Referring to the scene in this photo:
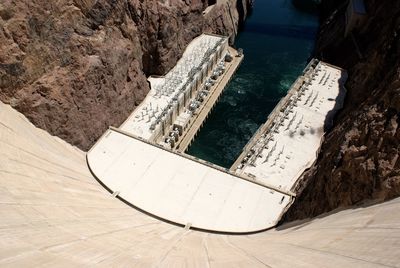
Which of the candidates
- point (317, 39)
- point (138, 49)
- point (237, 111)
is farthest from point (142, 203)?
point (317, 39)

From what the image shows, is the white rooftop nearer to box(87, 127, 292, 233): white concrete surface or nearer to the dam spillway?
the dam spillway

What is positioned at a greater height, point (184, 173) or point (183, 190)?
point (184, 173)

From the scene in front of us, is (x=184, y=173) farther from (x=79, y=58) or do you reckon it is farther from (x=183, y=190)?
(x=79, y=58)

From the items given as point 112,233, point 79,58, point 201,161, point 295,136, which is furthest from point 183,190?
point 79,58

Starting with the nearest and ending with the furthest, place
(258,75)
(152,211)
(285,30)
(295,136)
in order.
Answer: (152,211) → (295,136) → (258,75) → (285,30)

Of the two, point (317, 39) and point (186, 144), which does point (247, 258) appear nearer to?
point (186, 144)
